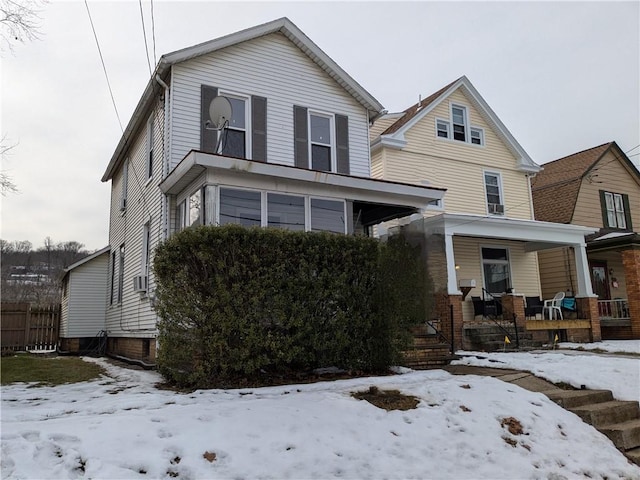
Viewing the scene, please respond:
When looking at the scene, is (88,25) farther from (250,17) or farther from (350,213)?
(350,213)

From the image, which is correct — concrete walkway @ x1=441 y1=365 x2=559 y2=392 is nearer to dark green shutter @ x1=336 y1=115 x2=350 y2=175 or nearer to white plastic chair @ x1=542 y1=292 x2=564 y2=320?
dark green shutter @ x1=336 y1=115 x2=350 y2=175

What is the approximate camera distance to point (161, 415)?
4789 millimetres

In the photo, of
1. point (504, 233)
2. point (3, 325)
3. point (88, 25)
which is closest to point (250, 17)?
point (88, 25)

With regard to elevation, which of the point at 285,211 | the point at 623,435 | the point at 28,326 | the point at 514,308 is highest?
the point at 285,211

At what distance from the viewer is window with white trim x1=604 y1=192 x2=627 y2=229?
2073 centimetres

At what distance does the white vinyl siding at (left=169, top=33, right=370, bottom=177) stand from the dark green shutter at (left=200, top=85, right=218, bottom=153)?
0.31 feet

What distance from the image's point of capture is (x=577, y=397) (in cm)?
657

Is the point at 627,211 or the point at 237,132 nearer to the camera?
the point at 237,132

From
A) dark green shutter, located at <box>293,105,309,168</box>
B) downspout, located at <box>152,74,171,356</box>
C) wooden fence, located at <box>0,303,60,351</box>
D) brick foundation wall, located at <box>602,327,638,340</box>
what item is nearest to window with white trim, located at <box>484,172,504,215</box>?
brick foundation wall, located at <box>602,327,638,340</box>

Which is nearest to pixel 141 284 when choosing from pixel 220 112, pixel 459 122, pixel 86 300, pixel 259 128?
pixel 220 112

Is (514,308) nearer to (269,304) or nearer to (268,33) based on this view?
(269,304)

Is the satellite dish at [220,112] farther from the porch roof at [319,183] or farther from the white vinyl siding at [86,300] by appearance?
the white vinyl siding at [86,300]

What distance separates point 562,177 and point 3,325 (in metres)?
22.3

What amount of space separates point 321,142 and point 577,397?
28.0 ft
